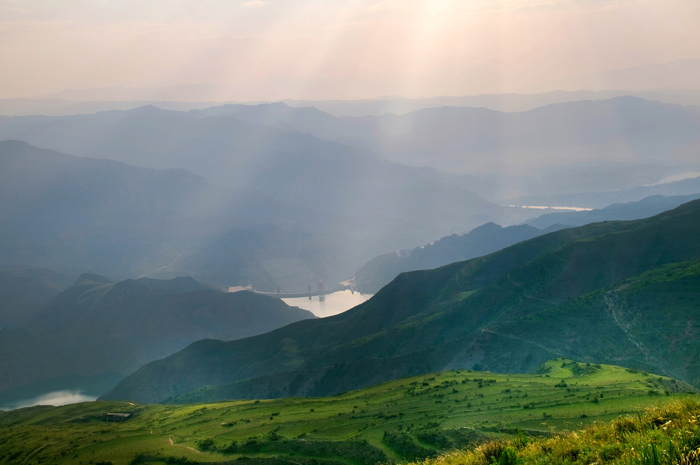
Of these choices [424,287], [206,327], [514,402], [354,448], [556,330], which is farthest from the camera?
[206,327]

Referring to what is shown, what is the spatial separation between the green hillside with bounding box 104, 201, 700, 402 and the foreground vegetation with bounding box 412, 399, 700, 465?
40.1m

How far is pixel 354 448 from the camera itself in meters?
27.5

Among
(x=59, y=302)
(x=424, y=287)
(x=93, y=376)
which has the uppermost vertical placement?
(x=59, y=302)

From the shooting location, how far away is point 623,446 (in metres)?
9.73

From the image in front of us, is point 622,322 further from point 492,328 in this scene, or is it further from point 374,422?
point 374,422

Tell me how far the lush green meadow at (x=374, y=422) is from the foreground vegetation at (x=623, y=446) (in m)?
9.36

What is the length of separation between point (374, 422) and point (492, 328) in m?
33.3

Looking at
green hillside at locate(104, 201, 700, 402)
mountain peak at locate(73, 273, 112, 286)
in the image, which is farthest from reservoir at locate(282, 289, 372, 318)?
green hillside at locate(104, 201, 700, 402)

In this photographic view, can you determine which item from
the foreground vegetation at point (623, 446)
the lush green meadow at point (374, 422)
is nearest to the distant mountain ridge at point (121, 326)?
the lush green meadow at point (374, 422)

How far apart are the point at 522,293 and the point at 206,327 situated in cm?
9940

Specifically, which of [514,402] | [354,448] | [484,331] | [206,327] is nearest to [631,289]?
[484,331]

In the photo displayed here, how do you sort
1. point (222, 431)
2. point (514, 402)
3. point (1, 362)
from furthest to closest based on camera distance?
point (1, 362), point (222, 431), point (514, 402)

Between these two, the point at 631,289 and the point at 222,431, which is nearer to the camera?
the point at 222,431

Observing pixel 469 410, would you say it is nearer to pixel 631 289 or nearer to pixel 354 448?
pixel 354 448
